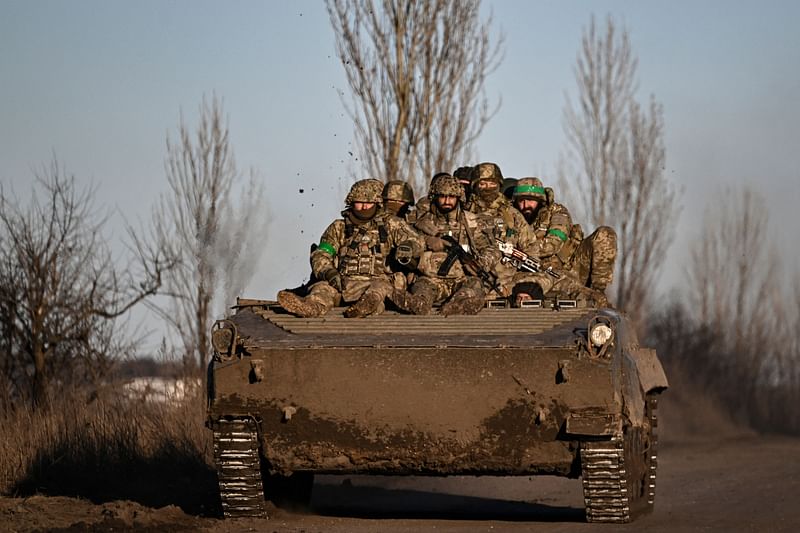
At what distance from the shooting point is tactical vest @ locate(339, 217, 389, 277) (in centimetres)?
1396

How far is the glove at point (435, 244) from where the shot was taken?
1420 cm

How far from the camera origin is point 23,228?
2070 centimetres

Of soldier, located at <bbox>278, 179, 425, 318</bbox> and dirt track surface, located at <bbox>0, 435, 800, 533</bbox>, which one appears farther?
soldier, located at <bbox>278, 179, 425, 318</bbox>

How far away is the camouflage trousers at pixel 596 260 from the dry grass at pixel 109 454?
4.09 m

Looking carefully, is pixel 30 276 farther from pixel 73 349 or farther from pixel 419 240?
pixel 419 240

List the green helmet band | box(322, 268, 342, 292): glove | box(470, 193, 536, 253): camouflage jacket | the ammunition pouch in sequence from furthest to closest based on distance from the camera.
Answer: the green helmet band
the ammunition pouch
box(470, 193, 536, 253): camouflage jacket
box(322, 268, 342, 292): glove

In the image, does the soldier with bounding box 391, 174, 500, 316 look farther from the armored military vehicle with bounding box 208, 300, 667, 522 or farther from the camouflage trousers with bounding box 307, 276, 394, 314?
the armored military vehicle with bounding box 208, 300, 667, 522

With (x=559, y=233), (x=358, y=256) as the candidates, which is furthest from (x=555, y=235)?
(x=358, y=256)

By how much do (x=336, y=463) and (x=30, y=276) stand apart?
948 centimetres

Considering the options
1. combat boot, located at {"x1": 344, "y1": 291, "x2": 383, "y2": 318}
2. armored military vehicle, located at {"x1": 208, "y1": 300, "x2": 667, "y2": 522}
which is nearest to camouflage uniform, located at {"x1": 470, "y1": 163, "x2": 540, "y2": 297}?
combat boot, located at {"x1": 344, "y1": 291, "x2": 383, "y2": 318}

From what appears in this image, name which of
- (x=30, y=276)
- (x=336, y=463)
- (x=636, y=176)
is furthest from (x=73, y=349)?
(x=636, y=176)

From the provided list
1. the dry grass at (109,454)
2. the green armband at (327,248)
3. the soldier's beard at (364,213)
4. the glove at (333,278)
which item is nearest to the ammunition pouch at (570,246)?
the soldier's beard at (364,213)

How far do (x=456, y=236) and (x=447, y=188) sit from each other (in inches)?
20.2

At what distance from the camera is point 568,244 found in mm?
15547
